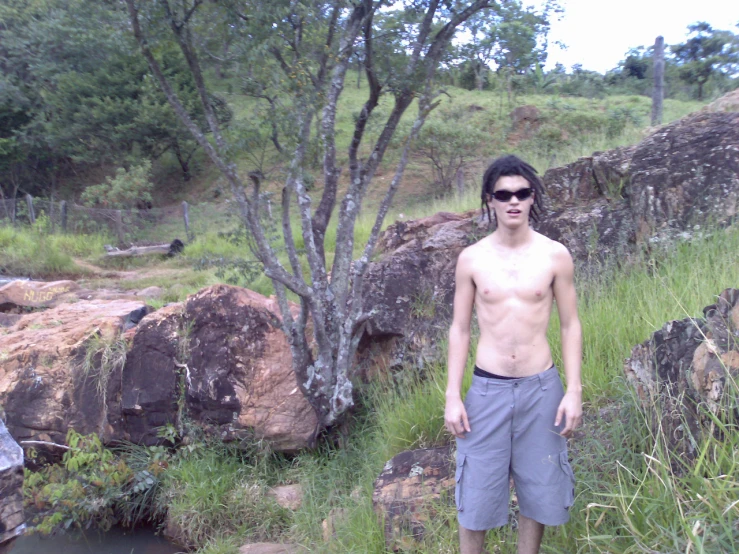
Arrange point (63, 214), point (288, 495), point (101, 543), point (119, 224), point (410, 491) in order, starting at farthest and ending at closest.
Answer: point (63, 214)
point (119, 224)
point (101, 543)
point (288, 495)
point (410, 491)

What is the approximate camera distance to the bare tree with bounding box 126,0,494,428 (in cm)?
432

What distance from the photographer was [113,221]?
47.7 ft

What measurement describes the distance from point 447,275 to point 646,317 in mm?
2015

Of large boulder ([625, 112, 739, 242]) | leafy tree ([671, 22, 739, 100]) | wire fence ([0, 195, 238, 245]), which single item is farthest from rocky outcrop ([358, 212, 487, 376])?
leafy tree ([671, 22, 739, 100])

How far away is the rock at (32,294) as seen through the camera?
809 centimetres

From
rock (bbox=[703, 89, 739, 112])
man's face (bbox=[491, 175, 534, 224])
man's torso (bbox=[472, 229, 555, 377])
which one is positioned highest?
rock (bbox=[703, 89, 739, 112])

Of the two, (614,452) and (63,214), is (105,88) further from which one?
(614,452)

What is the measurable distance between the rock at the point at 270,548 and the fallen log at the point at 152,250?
1001cm

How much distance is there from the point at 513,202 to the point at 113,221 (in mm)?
13743

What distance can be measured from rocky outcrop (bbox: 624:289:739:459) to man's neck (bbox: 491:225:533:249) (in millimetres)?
716

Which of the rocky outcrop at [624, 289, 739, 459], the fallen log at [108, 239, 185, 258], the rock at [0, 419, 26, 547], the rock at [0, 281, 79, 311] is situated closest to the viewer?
the rocky outcrop at [624, 289, 739, 459]

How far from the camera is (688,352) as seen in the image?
2660mm

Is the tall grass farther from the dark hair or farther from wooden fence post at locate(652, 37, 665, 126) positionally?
wooden fence post at locate(652, 37, 665, 126)

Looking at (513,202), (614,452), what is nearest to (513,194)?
(513,202)
